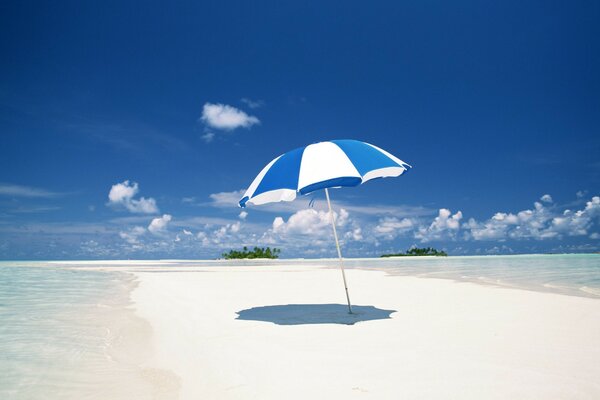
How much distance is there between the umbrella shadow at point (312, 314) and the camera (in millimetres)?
7391

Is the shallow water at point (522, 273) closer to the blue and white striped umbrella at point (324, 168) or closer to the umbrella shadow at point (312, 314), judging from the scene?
the umbrella shadow at point (312, 314)

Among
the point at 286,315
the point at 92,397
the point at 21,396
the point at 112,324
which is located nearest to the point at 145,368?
the point at 92,397

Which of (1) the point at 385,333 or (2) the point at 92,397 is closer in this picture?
(2) the point at 92,397

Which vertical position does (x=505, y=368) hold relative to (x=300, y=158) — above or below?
below

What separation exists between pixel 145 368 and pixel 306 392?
2.02 metres

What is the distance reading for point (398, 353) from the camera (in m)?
4.93

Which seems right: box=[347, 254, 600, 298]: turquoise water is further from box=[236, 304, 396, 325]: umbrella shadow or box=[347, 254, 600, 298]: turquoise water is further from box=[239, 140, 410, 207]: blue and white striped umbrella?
box=[239, 140, 410, 207]: blue and white striped umbrella

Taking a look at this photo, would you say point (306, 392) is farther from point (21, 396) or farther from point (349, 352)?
point (21, 396)

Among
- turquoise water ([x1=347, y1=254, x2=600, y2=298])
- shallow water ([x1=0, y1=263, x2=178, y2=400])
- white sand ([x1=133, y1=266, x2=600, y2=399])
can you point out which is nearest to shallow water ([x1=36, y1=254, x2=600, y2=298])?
turquoise water ([x1=347, y1=254, x2=600, y2=298])

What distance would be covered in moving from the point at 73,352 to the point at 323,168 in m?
4.49

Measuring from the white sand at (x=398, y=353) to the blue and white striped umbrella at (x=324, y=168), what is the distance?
239 cm

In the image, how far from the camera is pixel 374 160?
7.27 meters

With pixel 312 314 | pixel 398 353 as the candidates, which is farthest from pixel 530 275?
pixel 398 353

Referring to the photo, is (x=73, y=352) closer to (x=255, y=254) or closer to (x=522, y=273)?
(x=522, y=273)
